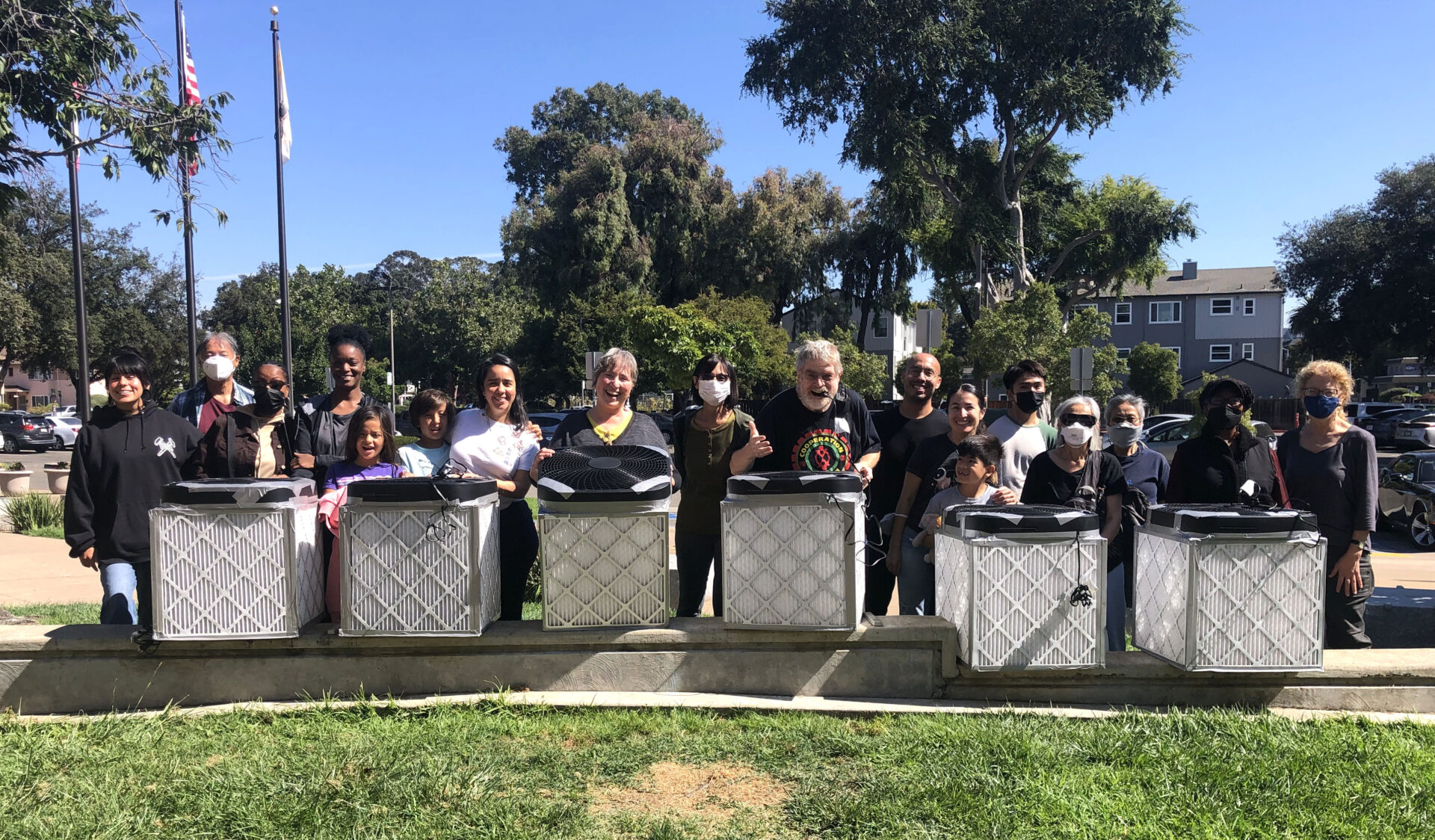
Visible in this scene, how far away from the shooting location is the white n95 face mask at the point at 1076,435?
14.7 ft

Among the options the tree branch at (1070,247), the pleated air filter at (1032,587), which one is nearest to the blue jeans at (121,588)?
the pleated air filter at (1032,587)

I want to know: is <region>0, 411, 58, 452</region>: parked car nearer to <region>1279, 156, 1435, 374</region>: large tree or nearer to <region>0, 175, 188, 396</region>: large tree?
<region>0, 175, 188, 396</region>: large tree

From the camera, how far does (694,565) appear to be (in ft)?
15.4

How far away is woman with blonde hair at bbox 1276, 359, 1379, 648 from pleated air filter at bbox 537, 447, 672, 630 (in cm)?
326

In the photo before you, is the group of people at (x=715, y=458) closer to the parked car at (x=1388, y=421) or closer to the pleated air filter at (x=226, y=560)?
the pleated air filter at (x=226, y=560)

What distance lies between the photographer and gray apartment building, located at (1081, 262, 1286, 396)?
57.7 meters

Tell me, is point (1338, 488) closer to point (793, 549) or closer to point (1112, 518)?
point (1112, 518)

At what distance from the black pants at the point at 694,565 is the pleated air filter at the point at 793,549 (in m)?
0.58

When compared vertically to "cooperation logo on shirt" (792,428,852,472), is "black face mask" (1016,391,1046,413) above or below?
above

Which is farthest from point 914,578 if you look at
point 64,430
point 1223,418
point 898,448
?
point 64,430

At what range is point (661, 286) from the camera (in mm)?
38094

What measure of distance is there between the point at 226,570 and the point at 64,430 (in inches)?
1477

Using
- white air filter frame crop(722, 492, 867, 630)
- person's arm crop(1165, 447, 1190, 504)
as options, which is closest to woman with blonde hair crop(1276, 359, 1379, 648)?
person's arm crop(1165, 447, 1190, 504)

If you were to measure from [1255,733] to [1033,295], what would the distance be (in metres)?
24.7
